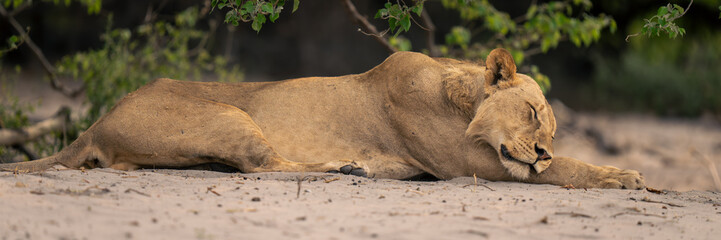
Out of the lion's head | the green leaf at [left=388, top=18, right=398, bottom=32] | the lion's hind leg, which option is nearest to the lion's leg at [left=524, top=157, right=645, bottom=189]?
the lion's head

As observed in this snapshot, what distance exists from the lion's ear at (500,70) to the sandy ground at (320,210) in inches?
25.6

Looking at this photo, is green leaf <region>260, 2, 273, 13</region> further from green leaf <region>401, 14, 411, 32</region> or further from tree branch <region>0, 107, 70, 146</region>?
tree branch <region>0, 107, 70, 146</region>

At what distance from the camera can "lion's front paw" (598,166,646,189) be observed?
14.6 ft

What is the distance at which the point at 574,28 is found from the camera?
7.55m

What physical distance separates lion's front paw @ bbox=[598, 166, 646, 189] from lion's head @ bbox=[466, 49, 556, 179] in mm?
333

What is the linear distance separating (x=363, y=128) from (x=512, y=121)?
104 centimetres

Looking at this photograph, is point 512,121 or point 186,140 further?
point 186,140

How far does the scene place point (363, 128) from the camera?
5.00 m

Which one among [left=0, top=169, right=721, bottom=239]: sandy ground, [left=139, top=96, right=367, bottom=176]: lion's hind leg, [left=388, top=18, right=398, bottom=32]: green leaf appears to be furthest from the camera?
[left=139, top=96, right=367, bottom=176]: lion's hind leg

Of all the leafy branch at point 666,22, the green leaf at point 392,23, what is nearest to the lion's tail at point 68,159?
the green leaf at point 392,23

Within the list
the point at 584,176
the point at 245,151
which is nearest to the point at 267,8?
the point at 245,151

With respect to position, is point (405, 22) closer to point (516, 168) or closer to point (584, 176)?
point (516, 168)

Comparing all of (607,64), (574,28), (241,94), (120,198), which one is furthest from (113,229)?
(607,64)

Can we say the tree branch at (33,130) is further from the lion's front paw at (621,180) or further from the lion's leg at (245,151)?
the lion's front paw at (621,180)
